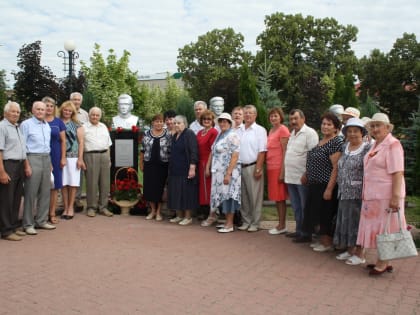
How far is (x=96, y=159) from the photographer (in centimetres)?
820

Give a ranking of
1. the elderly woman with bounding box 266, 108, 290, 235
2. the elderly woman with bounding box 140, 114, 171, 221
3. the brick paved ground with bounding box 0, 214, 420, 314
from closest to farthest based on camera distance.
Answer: the brick paved ground with bounding box 0, 214, 420, 314 → the elderly woman with bounding box 266, 108, 290, 235 → the elderly woman with bounding box 140, 114, 171, 221

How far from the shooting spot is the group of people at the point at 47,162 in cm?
641

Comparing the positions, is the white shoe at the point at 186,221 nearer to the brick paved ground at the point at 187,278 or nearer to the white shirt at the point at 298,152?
the brick paved ground at the point at 187,278

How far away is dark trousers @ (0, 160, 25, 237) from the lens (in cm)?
639

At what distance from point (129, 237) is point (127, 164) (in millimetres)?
2473

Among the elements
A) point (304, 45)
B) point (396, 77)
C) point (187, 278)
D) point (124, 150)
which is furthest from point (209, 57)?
point (187, 278)

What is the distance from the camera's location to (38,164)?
6848mm

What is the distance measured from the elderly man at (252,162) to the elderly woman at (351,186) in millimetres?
1661

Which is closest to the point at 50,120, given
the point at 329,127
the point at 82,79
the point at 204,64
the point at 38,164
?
the point at 38,164

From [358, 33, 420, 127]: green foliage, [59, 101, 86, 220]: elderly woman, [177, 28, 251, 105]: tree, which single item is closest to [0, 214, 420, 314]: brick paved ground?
[59, 101, 86, 220]: elderly woman

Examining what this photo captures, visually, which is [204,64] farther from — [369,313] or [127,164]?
[369,313]

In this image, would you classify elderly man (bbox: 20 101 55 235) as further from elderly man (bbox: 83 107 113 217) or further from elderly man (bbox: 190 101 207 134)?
elderly man (bbox: 190 101 207 134)

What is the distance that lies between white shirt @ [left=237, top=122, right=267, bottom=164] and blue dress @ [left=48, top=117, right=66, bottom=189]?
290cm

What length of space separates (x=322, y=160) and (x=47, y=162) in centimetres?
405
